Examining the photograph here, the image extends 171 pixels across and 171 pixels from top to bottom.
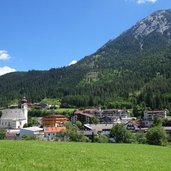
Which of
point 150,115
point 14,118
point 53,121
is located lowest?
point 53,121

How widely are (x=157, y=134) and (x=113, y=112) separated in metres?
114

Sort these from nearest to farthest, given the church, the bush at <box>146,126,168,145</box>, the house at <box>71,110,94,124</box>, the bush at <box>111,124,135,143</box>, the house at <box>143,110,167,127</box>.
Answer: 1. the bush at <box>146,126,168,145</box>
2. the bush at <box>111,124,135,143</box>
3. the house at <box>143,110,167,127</box>
4. the church
5. the house at <box>71,110,94,124</box>

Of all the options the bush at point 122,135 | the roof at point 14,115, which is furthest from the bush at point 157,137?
the roof at point 14,115

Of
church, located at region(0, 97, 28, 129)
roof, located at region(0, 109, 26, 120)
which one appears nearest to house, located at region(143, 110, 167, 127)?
church, located at region(0, 97, 28, 129)

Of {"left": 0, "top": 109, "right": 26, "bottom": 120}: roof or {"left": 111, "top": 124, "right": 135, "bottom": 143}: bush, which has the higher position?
{"left": 0, "top": 109, "right": 26, "bottom": 120}: roof

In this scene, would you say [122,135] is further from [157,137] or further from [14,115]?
[14,115]

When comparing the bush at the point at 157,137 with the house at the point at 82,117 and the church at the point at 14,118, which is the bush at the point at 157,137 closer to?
the house at the point at 82,117

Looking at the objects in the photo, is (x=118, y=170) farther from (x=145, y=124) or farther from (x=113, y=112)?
(x=113, y=112)

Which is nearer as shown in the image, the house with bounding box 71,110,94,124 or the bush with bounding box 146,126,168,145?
the bush with bounding box 146,126,168,145

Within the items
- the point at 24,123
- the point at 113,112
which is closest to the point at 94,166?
the point at 24,123

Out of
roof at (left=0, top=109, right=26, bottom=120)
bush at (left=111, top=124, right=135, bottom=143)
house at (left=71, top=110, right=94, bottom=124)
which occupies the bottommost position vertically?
bush at (left=111, top=124, right=135, bottom=143)

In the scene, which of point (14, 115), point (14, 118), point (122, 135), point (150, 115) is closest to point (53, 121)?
point (14, 115)

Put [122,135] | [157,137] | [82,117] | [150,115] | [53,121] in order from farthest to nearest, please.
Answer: [82,117] < [53,121] < [150,115] < [122,135] < [157,137]

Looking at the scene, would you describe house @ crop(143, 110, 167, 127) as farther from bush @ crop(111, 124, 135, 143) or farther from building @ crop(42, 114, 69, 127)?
bush @ crop(111, 124, 135, 143)
